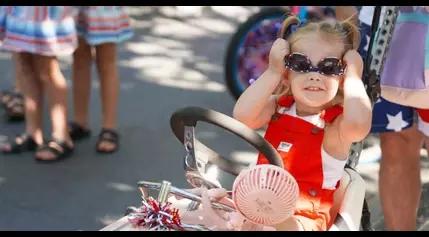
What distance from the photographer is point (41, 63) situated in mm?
4336

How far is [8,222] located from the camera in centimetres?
381

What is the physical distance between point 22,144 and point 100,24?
0.84 meters

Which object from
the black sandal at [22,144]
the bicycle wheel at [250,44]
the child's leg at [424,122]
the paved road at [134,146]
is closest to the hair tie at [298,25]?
the child's leg at [424,122]

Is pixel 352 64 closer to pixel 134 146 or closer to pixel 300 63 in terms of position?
pixel 300 63

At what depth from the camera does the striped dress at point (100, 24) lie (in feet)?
14.2

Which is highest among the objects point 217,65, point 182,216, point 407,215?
point 182,216

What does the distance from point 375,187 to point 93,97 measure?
2.06 m

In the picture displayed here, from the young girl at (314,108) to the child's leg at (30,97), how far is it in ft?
7.46

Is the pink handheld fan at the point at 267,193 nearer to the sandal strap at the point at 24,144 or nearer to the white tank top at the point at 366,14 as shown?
the white tank top at the point at 366,14

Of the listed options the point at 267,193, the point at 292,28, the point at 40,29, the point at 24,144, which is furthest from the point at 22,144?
the point at 267,193

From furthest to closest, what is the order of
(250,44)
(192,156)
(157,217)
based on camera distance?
(250,44)
(192,156)
(157,217)

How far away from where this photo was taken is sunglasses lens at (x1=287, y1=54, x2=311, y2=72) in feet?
7.41

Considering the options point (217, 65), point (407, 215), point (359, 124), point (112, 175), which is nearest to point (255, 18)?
point (217, 65)

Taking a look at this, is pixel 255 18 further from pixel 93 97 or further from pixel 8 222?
pixel 8 222
